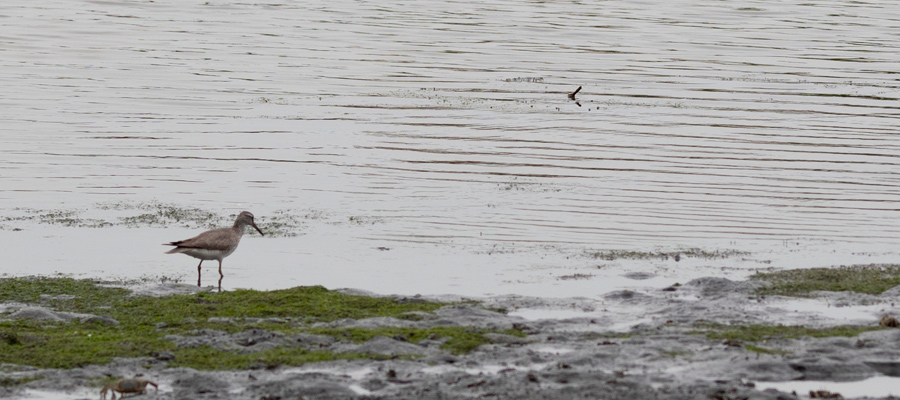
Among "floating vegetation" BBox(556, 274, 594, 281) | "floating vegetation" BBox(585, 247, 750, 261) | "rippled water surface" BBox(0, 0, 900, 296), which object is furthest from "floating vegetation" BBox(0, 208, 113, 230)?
"floating vegetation" BBox(585, 247, 750, 261)

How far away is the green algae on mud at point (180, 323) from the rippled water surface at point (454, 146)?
3.78 ft

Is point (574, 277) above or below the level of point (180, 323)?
above

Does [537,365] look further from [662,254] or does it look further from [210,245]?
[662,254]

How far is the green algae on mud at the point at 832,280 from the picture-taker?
1076 centimetres

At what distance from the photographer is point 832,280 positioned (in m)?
11.1

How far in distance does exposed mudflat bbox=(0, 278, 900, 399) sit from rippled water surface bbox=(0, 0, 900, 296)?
1836 mm

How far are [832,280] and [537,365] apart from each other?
404 centimetres

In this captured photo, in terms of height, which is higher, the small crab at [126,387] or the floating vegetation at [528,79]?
the floating vegetation at [528,79]

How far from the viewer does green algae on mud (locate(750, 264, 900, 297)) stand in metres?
10.8

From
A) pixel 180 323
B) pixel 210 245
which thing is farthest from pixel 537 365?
pixel 210 245

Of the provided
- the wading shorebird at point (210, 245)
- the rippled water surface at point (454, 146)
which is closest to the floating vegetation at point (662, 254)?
the rippled water surface at point (454, 146)

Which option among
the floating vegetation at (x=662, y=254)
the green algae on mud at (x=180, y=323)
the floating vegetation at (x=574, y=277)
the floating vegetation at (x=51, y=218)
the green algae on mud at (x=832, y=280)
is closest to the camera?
the green algae on mud at (x=180, y=323)

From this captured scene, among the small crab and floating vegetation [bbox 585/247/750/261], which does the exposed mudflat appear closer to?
the small crab

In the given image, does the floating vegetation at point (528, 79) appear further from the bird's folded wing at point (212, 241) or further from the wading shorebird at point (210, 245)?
the bird's folded wing at point (212, 241)
